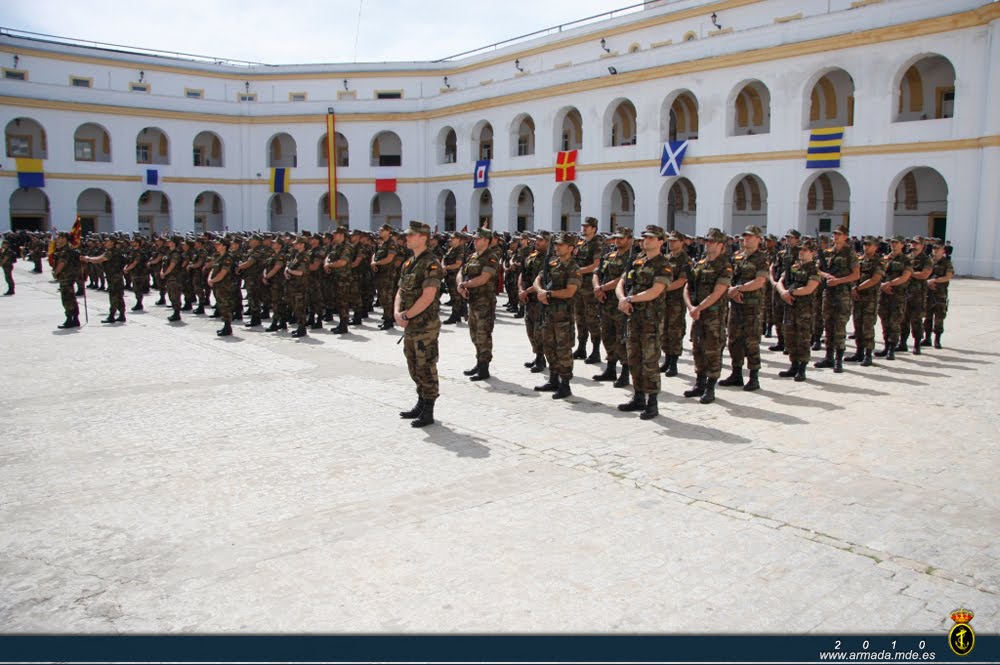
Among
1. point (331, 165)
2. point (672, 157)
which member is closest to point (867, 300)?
point (672, 157)

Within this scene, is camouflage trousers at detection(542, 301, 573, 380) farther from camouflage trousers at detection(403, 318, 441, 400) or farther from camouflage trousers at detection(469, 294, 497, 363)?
camouflage trousers at detection(403, 318, 441, 400)

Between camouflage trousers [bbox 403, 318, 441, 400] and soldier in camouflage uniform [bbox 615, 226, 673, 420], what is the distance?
2.03m

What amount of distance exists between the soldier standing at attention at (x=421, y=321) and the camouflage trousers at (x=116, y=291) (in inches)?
408

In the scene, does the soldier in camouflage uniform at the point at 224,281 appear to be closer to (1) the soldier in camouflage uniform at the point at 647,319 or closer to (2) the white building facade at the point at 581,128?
(1) the soldier in camouflage uniform at the point at 647,319

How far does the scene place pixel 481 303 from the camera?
385 inches

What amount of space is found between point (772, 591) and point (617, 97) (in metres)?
31.3

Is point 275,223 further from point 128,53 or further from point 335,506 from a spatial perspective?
point 335,506

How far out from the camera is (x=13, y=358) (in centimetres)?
1136

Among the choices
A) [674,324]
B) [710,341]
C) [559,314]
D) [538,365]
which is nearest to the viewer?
[710,341]

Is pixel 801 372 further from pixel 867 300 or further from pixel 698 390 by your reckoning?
pixel 867 300

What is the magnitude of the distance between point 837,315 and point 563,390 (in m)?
4.31

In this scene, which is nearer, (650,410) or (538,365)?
(650,410)

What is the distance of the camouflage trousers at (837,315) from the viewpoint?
33.7ft

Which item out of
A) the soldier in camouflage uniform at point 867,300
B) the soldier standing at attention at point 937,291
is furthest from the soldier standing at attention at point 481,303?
the soldier standing at attention at point 937,291
